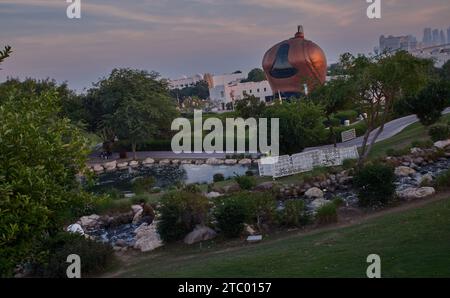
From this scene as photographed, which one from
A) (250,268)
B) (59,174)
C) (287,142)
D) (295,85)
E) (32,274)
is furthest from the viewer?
(295,85)

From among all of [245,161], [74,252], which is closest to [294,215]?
[74,252]

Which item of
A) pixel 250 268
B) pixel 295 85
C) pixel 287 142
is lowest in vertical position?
pixel 250 268

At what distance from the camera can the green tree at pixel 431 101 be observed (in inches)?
941

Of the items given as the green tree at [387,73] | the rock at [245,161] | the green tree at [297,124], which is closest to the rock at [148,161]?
the rock at [245,161]

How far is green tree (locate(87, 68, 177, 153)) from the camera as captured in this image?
3544cm

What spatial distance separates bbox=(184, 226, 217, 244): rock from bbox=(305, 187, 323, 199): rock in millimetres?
5200

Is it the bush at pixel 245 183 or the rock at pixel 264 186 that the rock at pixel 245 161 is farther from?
the rock at pixel 264 186

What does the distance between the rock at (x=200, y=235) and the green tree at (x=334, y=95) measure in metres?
8.68

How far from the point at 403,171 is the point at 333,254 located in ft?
32.3

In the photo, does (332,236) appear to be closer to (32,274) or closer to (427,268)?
(427,268)

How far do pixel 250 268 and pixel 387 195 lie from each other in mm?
5822

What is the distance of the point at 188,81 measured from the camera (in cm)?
13475

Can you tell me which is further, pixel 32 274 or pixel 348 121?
pixel 348 121

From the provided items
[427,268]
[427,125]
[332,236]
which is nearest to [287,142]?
[427,125]
